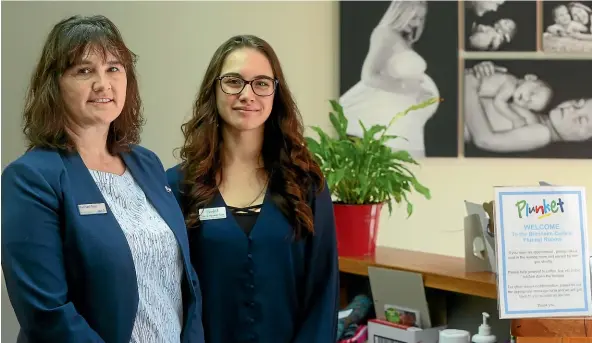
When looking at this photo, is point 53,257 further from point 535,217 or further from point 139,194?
point 535,217

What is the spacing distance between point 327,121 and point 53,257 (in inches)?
97.3

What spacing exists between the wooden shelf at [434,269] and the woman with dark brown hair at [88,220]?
73cm

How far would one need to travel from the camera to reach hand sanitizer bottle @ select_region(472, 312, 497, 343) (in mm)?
1957

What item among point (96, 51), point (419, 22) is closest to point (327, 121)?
point (419, 22)

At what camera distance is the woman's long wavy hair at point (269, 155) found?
6.40 feet

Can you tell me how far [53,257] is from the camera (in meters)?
1.43

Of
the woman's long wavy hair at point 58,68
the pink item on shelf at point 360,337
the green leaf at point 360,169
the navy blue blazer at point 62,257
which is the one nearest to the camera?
the navy blue blazer at point 62,257

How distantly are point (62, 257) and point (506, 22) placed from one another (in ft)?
9.18

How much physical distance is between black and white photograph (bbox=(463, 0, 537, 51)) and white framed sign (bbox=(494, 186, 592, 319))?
6.46ft

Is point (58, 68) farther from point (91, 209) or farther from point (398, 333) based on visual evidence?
point (398, 333)

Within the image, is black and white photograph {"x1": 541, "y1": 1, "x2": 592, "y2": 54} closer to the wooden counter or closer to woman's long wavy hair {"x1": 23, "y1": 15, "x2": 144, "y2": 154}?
the wooden counter

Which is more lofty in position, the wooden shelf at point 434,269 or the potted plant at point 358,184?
the potted plant at point 358,184

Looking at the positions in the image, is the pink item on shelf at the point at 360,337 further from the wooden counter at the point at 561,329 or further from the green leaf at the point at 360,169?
the wooden counter at the point at 561,329

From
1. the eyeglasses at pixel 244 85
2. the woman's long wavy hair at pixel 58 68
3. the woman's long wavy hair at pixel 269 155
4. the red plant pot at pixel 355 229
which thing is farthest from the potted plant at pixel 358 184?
the woman's long wavy hair at pixel 58 68
